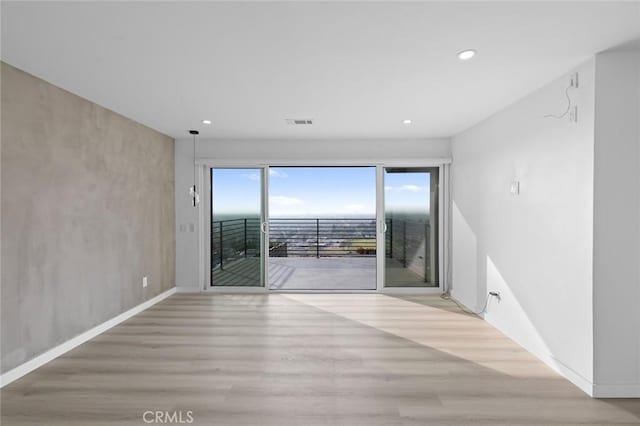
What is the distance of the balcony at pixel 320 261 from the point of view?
16.2 ft

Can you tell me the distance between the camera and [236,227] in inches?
198

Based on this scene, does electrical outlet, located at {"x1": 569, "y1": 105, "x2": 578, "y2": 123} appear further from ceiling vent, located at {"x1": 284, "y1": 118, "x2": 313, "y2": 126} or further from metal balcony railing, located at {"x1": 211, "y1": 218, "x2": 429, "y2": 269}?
metal balcony railing, located at {"x1": 211, "y1": 218, "x2": 429, "y2": 269}

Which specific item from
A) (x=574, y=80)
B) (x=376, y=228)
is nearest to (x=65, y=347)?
(x=376, y=228)

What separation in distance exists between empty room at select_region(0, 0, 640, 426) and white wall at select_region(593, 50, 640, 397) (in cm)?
1

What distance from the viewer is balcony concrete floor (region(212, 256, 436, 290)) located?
4.95 metres

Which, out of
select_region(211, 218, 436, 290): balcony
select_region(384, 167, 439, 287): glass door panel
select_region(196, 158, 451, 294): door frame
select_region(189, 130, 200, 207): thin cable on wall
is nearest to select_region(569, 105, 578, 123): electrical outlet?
select_region(196, 158, 451, 294): door frame

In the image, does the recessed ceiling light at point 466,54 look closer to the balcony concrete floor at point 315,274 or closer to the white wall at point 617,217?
the white wall at point 617,217

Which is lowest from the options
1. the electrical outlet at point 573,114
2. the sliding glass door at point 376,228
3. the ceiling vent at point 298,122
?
the sliding glass door at point 376,228

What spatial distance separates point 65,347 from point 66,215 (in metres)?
1.14

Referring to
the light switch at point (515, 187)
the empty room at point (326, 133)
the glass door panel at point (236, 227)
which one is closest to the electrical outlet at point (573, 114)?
the empty room at point (326, 133)

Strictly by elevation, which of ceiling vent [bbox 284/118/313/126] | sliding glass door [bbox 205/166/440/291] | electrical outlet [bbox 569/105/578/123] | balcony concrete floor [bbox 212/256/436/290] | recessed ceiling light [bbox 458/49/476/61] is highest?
ceiling vent [bbox 284/118/313/126]

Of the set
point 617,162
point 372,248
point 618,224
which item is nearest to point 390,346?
point 618,224

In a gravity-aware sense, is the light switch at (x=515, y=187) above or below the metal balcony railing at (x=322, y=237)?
above

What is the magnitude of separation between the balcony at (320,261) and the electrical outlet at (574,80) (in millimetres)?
2769
